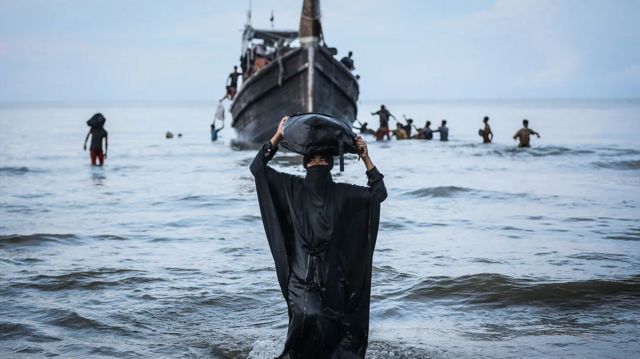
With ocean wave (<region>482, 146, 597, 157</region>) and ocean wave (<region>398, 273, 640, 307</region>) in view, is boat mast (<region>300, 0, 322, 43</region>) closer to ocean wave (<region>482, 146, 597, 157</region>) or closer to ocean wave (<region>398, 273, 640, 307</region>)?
ocean wave (<region>482, 146, 597, 157</region>)

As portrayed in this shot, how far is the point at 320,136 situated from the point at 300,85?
67.0 feet

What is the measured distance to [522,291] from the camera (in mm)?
6742

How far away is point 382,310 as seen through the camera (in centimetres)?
627

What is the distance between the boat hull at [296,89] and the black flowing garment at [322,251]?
19.5 meters

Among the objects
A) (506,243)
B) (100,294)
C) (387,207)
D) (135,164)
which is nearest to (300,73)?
(135,164)

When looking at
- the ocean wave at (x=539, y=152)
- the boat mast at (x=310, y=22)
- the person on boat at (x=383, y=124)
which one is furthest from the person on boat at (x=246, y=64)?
the ocean wave at (x=539, y=152)

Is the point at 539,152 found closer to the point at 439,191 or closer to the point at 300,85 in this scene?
the point at 300,85

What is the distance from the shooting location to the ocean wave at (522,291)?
648 cm

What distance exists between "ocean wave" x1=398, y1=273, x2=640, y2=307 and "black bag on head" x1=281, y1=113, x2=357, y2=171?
3.40 metres

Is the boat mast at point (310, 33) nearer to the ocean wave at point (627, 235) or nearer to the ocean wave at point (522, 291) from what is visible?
the ocean wave at point (627, 235)

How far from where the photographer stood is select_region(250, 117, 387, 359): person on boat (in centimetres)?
Result: 357

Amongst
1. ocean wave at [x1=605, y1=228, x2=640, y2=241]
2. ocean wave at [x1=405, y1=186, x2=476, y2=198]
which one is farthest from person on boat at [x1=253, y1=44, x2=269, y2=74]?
ocean wave at [x1=605, y1=228, x2=640, y2=241]

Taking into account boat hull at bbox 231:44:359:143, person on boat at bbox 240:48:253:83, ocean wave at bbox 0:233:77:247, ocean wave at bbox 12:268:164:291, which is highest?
person on boat at bbox 240:48:253:83

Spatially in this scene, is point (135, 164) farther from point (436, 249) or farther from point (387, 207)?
point (436, 249)
